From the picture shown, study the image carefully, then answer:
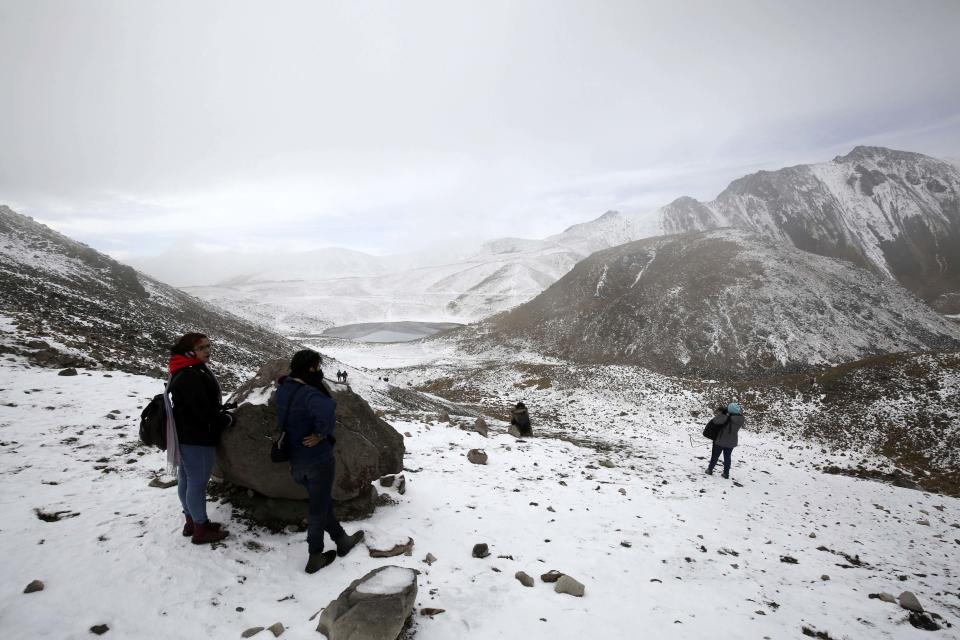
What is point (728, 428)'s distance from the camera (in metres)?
15.2

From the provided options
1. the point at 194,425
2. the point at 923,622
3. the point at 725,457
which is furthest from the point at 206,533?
the point at 725,457

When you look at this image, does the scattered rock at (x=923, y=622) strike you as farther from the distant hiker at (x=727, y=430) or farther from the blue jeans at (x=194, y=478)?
the blue jeans at (x=194, y=478)

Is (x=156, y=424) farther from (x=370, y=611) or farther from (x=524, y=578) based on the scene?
(x=524, y=578)

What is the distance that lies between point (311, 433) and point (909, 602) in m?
11.3

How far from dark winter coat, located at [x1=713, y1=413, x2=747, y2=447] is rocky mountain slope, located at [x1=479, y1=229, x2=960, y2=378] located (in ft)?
79.7

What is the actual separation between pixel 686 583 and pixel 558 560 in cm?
246

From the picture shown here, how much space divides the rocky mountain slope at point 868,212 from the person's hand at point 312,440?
6173 inches

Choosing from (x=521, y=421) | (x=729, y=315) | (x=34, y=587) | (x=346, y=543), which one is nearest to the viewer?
(x=34, y=587)

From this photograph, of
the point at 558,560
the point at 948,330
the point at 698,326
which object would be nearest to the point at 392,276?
the point at 698,326

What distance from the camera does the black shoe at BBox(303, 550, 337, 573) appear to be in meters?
6.01

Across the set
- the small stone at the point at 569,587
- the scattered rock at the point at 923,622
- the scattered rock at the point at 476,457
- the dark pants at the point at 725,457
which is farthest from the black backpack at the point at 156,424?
the dark pants at the point at 725,457

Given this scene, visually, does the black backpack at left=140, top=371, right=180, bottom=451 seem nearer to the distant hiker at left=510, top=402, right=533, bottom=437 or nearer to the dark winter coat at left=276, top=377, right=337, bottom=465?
the dark winter coat at left=276, top=377, right=337, bottom=465

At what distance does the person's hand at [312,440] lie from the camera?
222 inches

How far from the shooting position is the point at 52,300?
2020 cm
